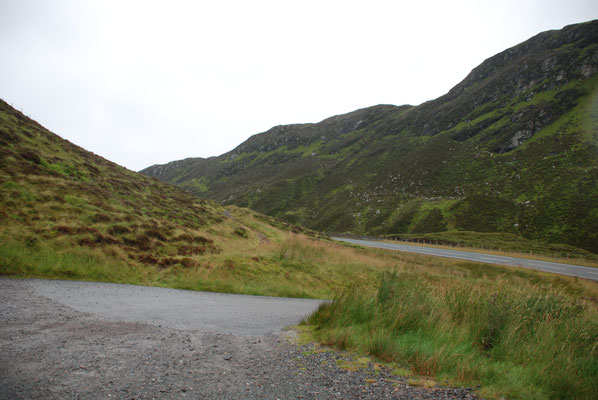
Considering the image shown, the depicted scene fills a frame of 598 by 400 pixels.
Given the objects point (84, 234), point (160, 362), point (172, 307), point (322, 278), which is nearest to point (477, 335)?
point (160, 362)

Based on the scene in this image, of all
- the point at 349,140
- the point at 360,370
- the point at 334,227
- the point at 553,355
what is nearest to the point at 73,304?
the point at 360,370

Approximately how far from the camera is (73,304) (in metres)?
6.59

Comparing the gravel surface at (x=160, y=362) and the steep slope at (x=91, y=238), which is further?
the steep slope at (x=91, y=238)

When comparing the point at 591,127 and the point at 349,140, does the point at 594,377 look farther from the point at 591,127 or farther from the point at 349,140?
the point at 349,140

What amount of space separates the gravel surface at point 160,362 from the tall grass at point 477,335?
0.60 metres

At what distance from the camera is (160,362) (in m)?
3.83

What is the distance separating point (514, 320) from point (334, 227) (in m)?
85.5

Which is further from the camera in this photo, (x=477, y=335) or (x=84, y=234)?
(x=84, y=234)

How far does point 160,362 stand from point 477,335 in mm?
5259

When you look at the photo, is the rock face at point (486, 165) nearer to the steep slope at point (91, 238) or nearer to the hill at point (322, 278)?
the hill at point (322, 278)

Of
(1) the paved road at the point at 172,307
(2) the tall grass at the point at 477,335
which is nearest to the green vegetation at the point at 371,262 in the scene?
(2) the tall grass at the point at 477,335

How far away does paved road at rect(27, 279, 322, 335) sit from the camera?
238 inches

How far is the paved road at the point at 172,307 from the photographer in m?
6.04

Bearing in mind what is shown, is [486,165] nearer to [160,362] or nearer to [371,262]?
[371,262]
